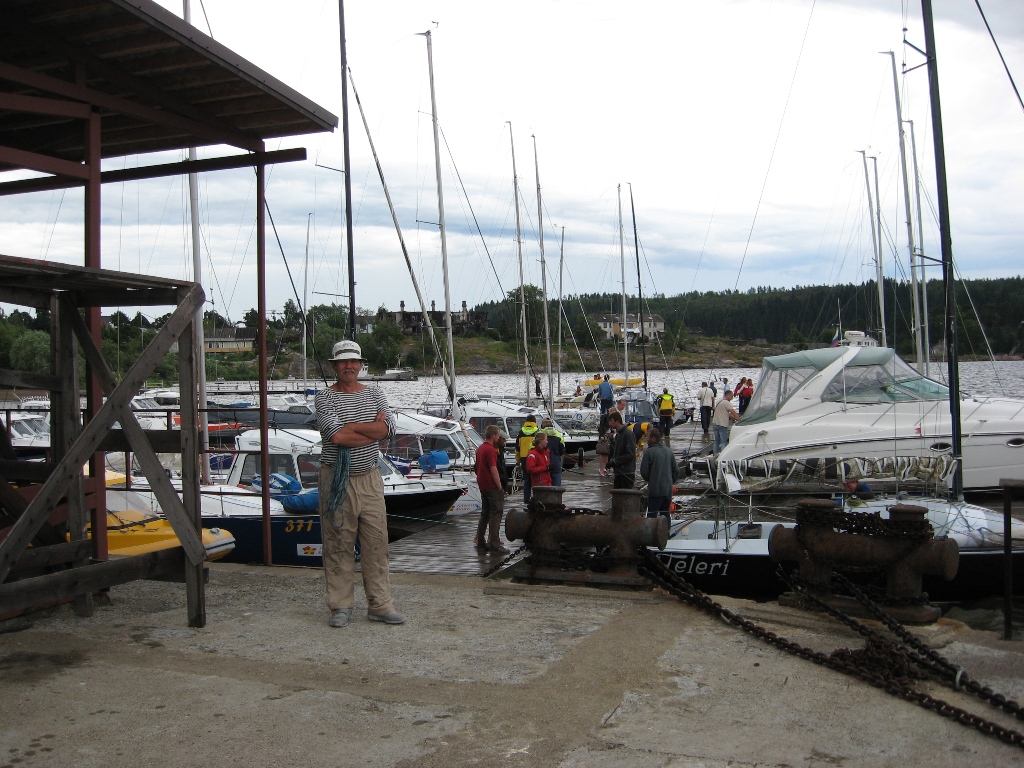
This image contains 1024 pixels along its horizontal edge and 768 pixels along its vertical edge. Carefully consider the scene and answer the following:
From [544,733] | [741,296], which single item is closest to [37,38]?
[544,733]

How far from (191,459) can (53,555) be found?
1.18 m

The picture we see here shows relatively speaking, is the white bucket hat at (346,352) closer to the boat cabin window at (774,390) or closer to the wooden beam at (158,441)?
the wooden beam at (158,441)

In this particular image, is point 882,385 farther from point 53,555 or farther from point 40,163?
point 40,163

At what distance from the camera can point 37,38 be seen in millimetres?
6391

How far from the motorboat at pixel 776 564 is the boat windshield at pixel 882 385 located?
4.81m

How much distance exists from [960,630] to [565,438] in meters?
21.8

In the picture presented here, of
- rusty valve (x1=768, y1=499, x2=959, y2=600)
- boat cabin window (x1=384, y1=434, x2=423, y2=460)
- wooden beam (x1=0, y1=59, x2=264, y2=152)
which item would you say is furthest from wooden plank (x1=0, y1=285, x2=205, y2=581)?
boat cabin window (x1=384, y1=434, x2=423, y2=460)

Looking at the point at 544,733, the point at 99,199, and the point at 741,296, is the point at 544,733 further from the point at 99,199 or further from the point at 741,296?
the point at 741,296

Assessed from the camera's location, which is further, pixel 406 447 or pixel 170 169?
pixel 406 447

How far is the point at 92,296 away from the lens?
6.55 meters

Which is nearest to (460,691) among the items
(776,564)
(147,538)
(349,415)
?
(349,415)

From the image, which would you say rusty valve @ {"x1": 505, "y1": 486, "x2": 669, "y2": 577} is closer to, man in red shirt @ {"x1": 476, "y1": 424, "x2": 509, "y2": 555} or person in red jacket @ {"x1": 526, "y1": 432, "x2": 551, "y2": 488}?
man in red shirt @ {"x1": 476, "y1": 424, "x2": 509, "y2": 555}

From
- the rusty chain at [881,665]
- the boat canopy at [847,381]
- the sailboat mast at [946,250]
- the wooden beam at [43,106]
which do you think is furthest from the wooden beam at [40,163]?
the boat canopy at [847,381]

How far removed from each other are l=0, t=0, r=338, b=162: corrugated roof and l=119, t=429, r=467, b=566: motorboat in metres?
4.91
